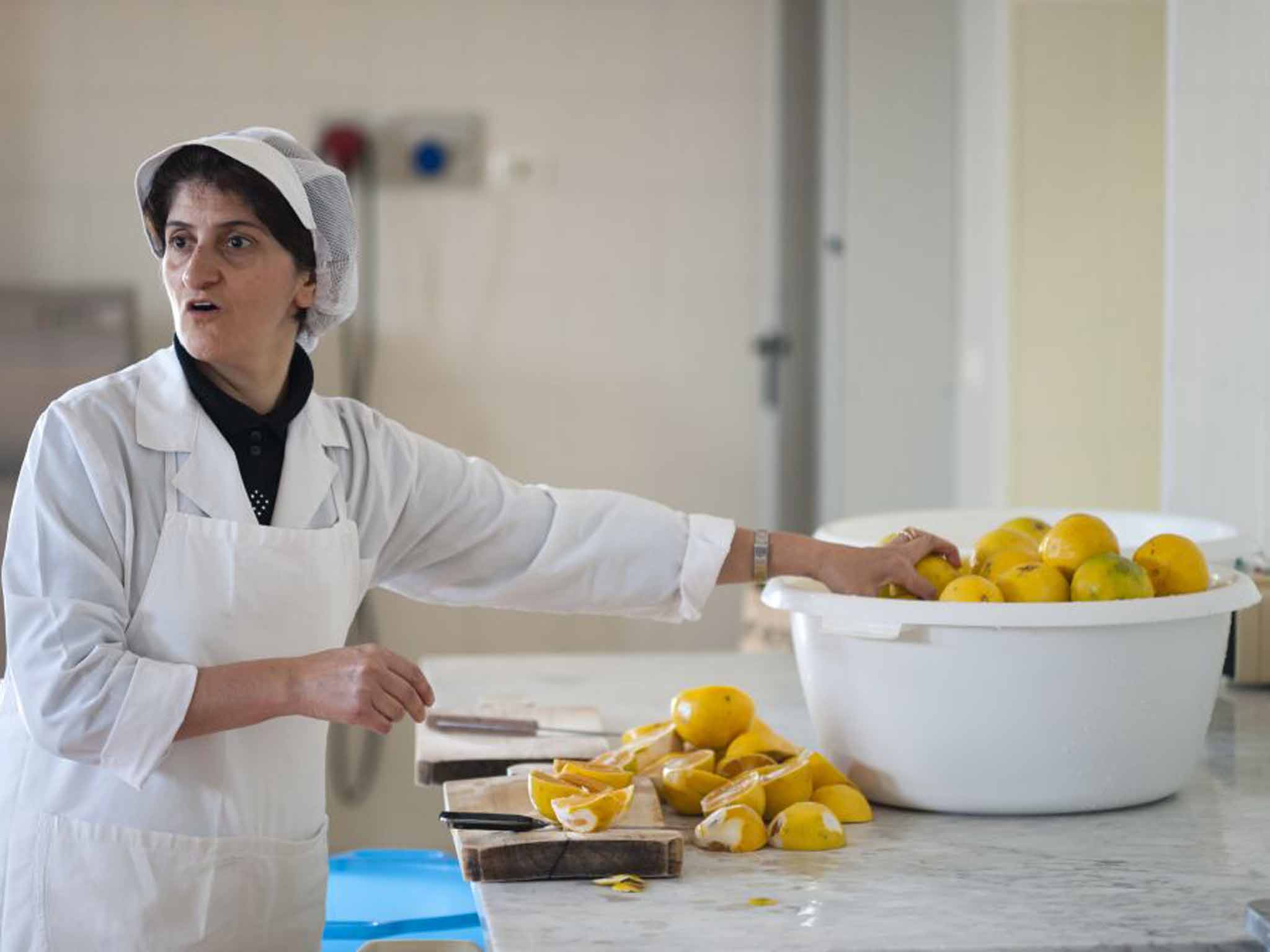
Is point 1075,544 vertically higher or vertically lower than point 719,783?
higher

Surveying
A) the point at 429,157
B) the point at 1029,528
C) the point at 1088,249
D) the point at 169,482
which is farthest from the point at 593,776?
the point at 429,157

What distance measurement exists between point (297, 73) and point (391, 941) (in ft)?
8.80

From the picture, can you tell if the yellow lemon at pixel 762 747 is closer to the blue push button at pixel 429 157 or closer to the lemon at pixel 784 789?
the lemon at pixel 784 789

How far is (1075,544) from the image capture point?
1.45 metres

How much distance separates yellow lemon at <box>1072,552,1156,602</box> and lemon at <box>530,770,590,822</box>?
0.46 m

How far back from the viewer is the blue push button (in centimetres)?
374

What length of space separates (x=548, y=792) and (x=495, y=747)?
0.35 meters

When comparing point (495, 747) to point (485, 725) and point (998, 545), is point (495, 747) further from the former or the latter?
point (998, 545)

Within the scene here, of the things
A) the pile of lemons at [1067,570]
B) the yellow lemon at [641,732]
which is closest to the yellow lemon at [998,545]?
the pile of lemons at [1067,570]

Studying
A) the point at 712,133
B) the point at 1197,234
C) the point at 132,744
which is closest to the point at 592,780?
the point at 132,744

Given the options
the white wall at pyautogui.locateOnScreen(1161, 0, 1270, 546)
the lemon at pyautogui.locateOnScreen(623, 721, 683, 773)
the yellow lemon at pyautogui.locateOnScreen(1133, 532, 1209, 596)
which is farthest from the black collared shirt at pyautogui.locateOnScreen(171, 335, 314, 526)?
the white wall at pyautogui.locateOnScreen(1161, 0, 1270, 546)

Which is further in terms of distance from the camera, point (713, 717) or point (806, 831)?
point (713, 717)

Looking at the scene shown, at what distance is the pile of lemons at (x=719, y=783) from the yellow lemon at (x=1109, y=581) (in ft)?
0.88

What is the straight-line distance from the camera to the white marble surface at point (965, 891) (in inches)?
43.6
